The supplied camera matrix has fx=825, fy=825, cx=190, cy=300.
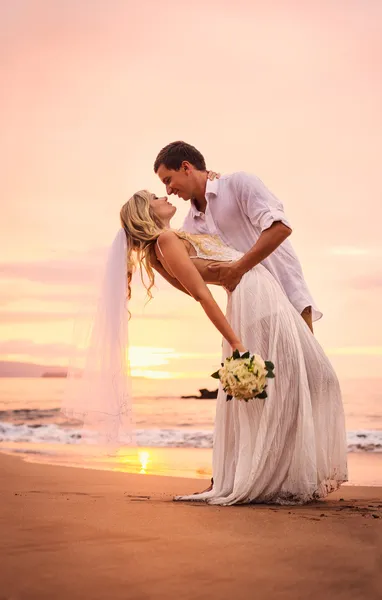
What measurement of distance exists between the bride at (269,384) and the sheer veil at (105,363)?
0.02 m

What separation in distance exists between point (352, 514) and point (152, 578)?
5.90ft

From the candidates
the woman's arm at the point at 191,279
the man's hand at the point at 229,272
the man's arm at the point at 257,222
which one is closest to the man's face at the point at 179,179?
the man's arm at the point at 257,222

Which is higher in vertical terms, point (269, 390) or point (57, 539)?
point (269, 390)

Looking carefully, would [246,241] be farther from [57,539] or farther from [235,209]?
[57,539]

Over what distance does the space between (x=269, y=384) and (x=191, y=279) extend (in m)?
0.81

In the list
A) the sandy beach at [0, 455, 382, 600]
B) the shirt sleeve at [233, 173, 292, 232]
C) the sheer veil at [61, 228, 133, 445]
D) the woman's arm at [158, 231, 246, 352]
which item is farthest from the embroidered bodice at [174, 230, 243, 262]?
the sandy beach at [0, 455, 382, 600]

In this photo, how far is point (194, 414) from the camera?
2002 centimetres

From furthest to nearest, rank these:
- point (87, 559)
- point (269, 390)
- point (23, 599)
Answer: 1. point (269, 390)
2. point (87, 559)
3. point (23, 599)

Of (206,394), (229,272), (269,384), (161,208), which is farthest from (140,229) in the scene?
(206,394)

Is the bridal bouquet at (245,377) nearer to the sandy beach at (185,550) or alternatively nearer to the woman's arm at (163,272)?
the sandy beach at (185,550)

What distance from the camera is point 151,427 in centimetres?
1772

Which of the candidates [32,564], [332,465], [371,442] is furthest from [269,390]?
[371,442]

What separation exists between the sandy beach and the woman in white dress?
294 mm

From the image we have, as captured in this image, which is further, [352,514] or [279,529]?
[352,514]
